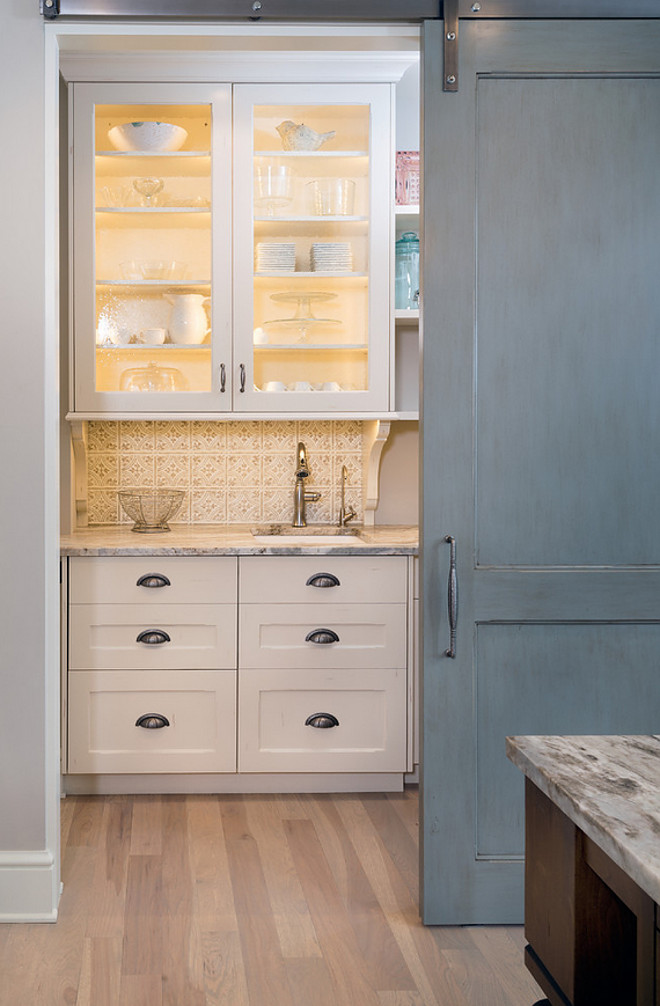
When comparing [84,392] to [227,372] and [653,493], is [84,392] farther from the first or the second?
[653,493]

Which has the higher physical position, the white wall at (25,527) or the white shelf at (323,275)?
the white shelf at (323,275)

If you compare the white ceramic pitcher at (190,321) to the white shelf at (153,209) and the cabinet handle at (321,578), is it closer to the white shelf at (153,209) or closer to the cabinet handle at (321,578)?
the white shelf at (153,209)

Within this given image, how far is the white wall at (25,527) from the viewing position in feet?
7.80

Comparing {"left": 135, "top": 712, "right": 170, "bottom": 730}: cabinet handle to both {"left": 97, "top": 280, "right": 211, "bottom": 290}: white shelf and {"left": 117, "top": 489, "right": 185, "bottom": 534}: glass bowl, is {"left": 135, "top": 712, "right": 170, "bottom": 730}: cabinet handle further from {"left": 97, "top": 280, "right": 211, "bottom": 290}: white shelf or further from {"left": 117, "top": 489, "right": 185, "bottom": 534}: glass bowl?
{"left": 97, "top": 280, "right": 211, "bottom": 290}: white shelf

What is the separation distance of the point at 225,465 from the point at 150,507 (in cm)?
39

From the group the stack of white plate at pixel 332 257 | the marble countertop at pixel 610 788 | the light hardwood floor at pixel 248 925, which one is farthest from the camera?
the stack of white plate at pixel 332 257

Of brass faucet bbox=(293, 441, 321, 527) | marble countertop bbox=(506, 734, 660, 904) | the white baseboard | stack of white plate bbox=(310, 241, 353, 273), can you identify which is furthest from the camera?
brass faucet bbox=(293, 441, 321, 527)

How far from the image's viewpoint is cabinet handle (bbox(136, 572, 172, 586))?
10.5 ft

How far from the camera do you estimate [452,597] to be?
2299 millimetres

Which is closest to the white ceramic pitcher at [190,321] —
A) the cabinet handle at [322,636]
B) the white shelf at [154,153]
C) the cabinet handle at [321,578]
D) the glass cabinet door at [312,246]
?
the glass cabinet door at [312,246]

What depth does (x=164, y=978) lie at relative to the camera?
82.8 inches

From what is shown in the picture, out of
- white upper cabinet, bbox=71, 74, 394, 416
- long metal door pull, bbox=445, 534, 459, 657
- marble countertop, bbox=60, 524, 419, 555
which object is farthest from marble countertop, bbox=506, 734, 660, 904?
white upper cabinet, bbox=71, 74, 394, 416

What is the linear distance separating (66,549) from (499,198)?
1807 millimetres

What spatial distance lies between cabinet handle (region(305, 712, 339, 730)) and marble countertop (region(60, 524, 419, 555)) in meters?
0.57
